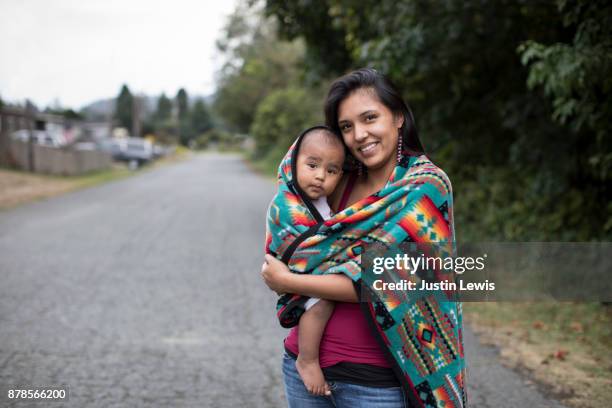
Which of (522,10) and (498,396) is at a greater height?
(522,10)

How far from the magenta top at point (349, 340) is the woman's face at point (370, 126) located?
50 centimetres

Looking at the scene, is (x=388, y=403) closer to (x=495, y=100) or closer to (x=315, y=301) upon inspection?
(x=315, y=301)

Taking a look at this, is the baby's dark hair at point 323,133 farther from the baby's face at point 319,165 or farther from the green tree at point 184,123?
the green tree at point 184,123

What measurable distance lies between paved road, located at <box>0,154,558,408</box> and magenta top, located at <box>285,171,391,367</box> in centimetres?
235

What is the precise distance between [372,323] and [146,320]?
14.9ft

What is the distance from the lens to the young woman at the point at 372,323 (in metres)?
1.94

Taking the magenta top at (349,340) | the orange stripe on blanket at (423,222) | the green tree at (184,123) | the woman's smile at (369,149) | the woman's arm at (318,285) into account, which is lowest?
the magenta top at (349,340)

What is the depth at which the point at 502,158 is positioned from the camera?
29.4 ft

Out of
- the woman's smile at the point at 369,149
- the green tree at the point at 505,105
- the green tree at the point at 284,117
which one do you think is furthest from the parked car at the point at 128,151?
the woman's smile at the point at 369,149

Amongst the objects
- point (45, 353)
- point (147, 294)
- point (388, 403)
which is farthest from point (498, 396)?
point (147, 294)

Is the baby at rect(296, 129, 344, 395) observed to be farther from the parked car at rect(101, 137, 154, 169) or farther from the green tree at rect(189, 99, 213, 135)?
the green tree at rect(189, 99, 213, 135)

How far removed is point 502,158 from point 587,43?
4201 mm

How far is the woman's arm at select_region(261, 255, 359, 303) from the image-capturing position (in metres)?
1.91

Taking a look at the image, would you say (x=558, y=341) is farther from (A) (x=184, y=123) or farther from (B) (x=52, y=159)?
(A) (x=184, y=123)
